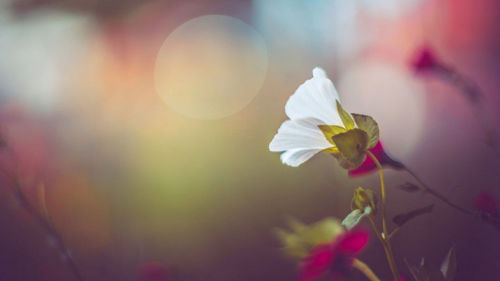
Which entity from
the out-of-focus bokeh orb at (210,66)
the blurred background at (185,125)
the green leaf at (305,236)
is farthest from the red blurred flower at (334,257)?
the out-of-focus bokeh orb at (210,66)

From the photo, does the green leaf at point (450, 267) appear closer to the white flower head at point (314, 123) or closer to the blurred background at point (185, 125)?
the white flower head at point (314, 123)

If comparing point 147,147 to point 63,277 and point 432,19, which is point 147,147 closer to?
point 63,277

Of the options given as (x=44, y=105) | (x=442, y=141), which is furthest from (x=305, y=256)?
(x=44, y=105)

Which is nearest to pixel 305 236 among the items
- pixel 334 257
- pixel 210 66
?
pixel 334 257

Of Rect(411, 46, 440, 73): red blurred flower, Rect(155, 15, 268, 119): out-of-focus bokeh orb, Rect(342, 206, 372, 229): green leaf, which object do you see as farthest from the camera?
Rect(155, 15, 268, 119): out-of-focus bokeh orb

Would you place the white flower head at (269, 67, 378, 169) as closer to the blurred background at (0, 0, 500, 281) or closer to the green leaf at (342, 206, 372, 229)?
the green leaf at (342, 206, 372, 229)

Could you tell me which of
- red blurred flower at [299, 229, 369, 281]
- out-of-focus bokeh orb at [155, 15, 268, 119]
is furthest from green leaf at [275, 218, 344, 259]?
out-of-focus bokeh orb at [155, 15, 268, 119]

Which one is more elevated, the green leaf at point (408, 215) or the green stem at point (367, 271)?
the green leaf at point (408, 215)
